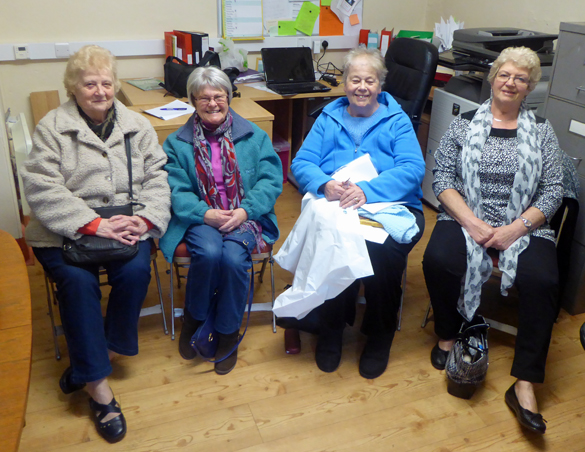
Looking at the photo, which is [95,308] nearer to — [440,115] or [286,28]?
[440,115]

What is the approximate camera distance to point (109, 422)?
168cm

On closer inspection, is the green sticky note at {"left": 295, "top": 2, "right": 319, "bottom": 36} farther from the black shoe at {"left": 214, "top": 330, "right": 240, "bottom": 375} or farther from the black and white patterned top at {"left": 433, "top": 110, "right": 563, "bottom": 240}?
the black shoe at {"left": 214, "top": 330, "right": 240, "bottom": 375}

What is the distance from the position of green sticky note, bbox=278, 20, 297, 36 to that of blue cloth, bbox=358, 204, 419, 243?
86.0 inches

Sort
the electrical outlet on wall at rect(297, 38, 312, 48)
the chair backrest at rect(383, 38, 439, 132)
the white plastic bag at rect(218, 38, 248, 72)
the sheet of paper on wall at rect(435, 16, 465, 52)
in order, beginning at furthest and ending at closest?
1. the electrical outlet on wall at rect(297, 38, 312, 48)
2. the sheet of paper on wall at rect(435, 16, 465, 52)
3. the white plastic bag at rect(218, 38, 248, 72)
4. the chair backrest at rect(383, 38, 439, 132)

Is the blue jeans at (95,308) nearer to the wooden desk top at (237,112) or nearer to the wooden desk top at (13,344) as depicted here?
the wooden desk top at (13,344)

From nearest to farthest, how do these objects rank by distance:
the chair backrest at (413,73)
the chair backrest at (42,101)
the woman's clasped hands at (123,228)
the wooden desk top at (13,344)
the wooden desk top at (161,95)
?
1. the wooden desk top at (13,344)
2. the woman's clasped hands at (123,228)
3. the chair backrest at (413,73)
4. the wooden desk top at (161,95)
5. the chair backrest at (42,101)

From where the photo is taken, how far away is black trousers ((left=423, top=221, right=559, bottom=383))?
180cm

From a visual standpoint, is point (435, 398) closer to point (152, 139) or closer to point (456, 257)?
point (456, 257)

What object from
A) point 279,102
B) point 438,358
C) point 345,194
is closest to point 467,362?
point 438,358

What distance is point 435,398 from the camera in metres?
1.88

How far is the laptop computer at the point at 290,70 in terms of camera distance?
129 inches

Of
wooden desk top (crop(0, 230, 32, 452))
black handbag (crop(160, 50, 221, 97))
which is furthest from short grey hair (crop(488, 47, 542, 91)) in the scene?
wooden desk top (crop(0, 230, 32, 452))

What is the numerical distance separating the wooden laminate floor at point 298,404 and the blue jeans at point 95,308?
185 mm

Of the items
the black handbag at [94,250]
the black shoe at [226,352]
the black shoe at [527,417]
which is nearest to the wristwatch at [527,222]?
the black shoe at [527,417]
